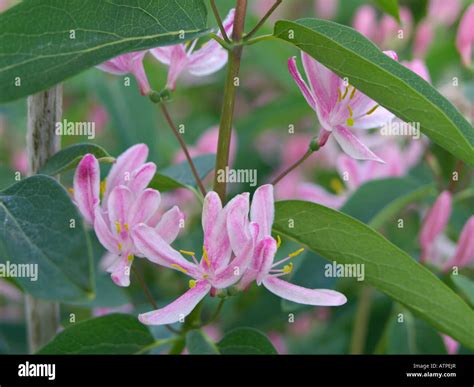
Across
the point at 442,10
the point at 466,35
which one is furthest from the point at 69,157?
the point at 442,10

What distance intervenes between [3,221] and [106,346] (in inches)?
9.0

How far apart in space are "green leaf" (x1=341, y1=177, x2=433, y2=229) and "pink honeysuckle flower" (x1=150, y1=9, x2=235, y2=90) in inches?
11.6

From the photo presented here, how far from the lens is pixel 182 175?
0.90m

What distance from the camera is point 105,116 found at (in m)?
1.71

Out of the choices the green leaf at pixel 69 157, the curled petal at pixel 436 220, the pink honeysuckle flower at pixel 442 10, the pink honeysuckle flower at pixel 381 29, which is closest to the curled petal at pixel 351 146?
the green leaf at pixel 69 157

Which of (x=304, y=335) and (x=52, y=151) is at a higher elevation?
(x=52, y=151)

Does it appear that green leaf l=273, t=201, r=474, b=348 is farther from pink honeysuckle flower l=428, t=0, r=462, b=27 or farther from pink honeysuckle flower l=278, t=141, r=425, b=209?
pink honeysuckle flower l=428, t=0, r=462, b=27

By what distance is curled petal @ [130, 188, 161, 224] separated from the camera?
2.39 feet

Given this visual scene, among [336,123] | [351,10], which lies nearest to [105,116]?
[351,10]

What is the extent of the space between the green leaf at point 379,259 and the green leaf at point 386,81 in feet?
0.37

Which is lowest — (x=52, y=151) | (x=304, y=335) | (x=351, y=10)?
(x=304, y=335)

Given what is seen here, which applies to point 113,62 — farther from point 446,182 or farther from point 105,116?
point 105,116

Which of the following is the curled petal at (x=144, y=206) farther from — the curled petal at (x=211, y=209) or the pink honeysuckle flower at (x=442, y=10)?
the pink honeysuckle flower at (x=442, y=10)

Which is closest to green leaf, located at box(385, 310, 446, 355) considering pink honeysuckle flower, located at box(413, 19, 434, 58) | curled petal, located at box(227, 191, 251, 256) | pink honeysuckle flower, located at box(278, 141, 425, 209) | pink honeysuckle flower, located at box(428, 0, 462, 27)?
pink honeysuckle flower, located at box(278, 141, 425, 209)
